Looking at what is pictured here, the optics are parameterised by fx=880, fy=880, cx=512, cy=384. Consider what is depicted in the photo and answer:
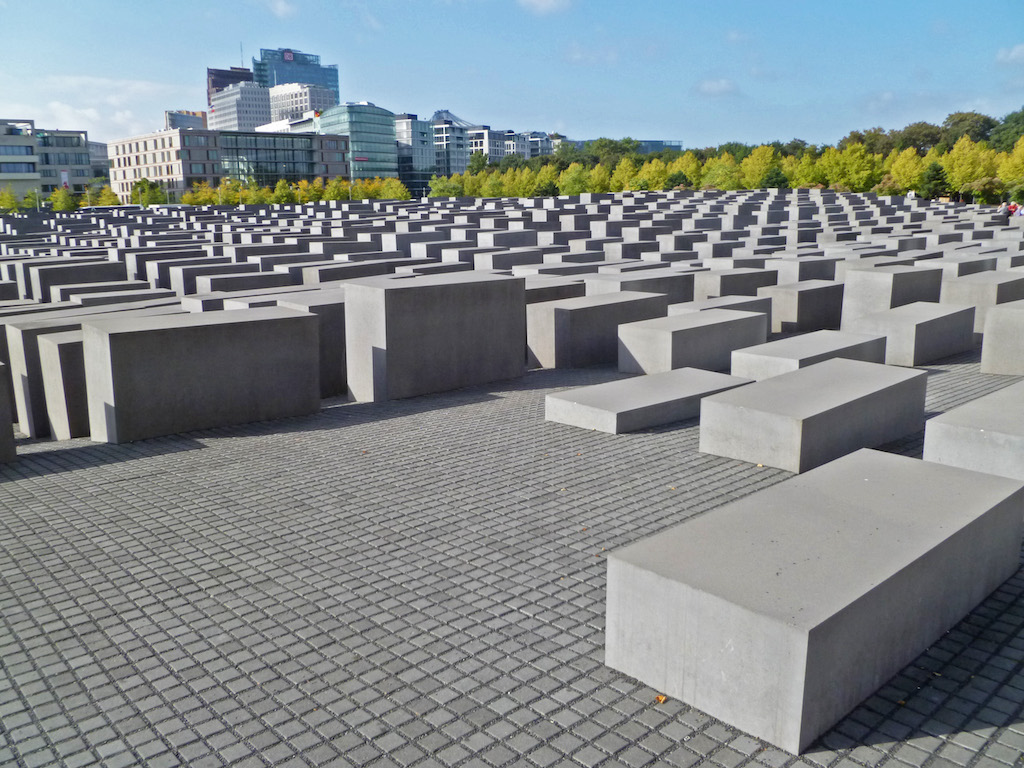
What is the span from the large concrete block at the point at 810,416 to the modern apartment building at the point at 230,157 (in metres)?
113

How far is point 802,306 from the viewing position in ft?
48.5

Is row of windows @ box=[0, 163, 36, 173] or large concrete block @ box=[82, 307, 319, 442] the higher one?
row of windows @ box=[0, 163, 36, 173]

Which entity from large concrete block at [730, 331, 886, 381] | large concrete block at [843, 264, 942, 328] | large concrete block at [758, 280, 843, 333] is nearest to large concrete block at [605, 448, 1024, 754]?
large concrete block at [730, 331, 886, 381]

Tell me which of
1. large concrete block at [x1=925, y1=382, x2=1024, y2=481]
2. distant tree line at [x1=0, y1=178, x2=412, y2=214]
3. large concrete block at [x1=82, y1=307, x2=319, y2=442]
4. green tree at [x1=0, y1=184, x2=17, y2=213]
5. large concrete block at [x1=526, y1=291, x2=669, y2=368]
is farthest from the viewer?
distant tree line at [x1=0, y1=178, x2=412, y2=214]

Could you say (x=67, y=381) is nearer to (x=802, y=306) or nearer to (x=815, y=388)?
(x=815, y=388)

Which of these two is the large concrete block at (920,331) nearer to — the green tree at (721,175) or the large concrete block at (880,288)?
the large concrete block at (880,288)

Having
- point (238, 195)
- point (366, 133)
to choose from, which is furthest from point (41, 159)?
point (238, 195)

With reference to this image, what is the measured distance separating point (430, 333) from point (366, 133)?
129 metres

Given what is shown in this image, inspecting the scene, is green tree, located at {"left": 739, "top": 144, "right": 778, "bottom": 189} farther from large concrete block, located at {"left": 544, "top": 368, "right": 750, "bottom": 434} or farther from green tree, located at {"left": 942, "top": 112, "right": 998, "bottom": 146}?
large concrete block, located at {"left": 544, "top": 368, "right": 750, "bottom": 434}

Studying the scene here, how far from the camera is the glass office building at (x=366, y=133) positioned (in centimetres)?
13025

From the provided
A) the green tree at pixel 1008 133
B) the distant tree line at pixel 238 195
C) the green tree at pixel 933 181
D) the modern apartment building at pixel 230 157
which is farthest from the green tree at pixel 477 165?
the green tree at pixel 1008 133

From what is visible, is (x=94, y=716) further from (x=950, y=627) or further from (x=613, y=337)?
(x=613, y=337)

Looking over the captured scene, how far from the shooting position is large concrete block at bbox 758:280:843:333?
Answer: 14797 millimetres

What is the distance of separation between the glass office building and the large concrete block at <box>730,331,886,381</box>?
124 meters
